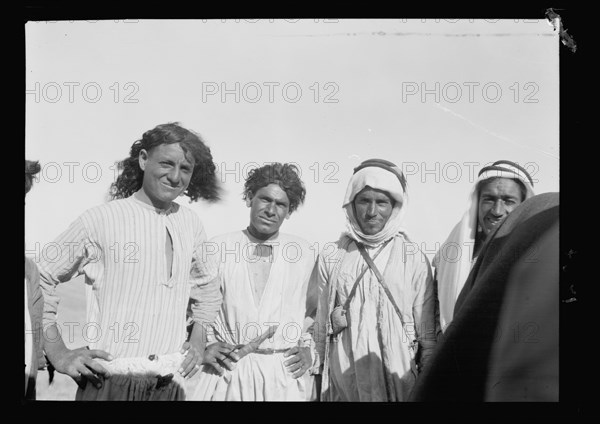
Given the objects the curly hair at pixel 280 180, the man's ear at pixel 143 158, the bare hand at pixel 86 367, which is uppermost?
the man's ear at pixel 143 158

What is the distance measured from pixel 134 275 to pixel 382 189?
110 centimetres

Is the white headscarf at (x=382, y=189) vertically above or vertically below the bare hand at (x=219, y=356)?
above

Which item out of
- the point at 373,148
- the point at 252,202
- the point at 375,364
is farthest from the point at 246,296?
the point at 373,148

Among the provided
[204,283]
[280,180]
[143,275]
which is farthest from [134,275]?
[280,180]

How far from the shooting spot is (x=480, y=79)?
2975 mm

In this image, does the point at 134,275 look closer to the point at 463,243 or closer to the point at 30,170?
the point at 30,170

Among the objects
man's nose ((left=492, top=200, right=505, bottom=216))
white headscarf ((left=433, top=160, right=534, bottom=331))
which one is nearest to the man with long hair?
white headscarf ((left=433, top=160, right=534, bottom=331))

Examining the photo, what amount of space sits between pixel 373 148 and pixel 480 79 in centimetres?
54

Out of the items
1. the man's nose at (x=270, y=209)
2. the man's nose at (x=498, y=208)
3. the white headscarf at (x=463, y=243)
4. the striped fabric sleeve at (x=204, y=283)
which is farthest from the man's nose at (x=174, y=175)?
the man's nose at (x=498, y=208)

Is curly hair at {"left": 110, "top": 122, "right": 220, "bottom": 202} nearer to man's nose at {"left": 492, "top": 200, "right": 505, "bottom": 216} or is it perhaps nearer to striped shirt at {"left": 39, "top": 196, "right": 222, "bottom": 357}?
striped shirt at {"left": 39, "top": 196, "right": 222, "bottom": 357}

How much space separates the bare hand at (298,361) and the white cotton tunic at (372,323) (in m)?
0.06

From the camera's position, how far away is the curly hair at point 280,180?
2961 millimetres

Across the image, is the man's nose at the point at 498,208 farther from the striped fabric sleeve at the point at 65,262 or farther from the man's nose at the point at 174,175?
the striped fabric sleeve at the point at 65,262

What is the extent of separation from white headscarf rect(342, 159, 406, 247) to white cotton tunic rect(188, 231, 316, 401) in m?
0.22
